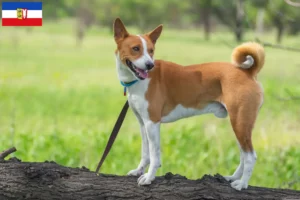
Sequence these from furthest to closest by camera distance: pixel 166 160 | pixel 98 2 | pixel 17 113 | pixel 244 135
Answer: pixel 98 2 → pixel 17 113 → pixel 166 160 → pixel 244 135

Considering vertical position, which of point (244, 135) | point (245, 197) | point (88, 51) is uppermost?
point (244, 135)

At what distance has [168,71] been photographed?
3709 millimetres

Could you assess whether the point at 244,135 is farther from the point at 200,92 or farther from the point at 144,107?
the point at 144,107

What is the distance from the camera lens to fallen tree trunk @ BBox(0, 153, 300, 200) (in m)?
3.73

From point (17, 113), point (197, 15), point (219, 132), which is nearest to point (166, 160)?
point (219, 132)

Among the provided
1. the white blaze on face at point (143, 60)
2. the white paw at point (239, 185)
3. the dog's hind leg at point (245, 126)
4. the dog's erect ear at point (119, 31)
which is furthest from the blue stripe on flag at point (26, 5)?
the white paw at point (239, 185)

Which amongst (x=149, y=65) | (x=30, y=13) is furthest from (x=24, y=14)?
(x=149, y=65)

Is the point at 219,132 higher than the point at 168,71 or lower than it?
lower

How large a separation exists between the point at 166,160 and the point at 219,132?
330 centimetres

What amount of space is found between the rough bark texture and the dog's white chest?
1.27ft

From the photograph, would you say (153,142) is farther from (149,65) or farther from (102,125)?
(102,125)

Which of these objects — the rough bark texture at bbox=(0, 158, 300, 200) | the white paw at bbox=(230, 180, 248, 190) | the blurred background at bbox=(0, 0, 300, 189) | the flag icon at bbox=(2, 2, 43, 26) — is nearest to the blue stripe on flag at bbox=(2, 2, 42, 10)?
the flag icon at bbox=(2, 2, 43, 26)

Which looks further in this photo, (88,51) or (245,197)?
(88,51)

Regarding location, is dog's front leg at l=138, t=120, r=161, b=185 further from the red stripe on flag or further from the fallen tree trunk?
the red stripe on flag
